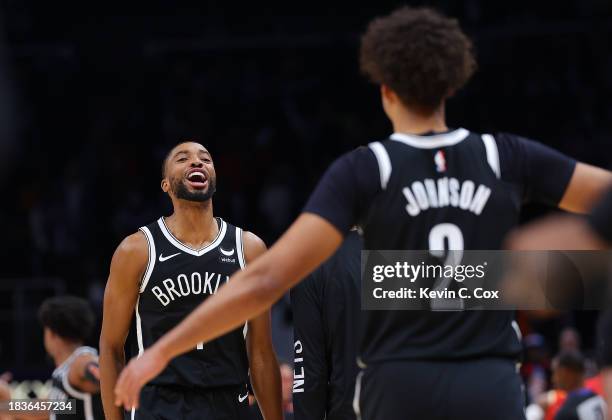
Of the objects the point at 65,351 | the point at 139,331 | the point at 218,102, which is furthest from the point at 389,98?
the point at 218,102

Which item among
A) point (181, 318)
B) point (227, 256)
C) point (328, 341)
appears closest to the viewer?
point (328, 341)

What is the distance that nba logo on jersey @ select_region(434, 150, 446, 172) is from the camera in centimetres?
328

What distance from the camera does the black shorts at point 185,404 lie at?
5391mm

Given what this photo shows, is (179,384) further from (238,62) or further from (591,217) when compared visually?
(238,62)

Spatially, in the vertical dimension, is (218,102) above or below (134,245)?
above

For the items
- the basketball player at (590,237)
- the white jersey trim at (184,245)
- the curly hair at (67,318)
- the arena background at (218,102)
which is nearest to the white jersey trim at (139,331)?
the white jersey trim at (184,245)

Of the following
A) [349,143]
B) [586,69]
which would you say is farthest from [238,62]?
[586,69]

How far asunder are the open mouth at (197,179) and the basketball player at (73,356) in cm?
165

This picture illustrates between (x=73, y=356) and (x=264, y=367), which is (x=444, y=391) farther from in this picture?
(x=73, y=356)

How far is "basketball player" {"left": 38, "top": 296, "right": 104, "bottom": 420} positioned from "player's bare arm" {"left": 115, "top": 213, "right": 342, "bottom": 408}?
12.3 ft

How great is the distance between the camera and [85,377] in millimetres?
6828

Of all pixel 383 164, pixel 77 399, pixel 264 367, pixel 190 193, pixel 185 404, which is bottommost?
pixel 77 399

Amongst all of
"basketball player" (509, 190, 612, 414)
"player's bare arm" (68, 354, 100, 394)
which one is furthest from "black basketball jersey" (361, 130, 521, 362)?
"player's bare arm" (68, 354, 100, 394)

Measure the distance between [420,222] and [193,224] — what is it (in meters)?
2.85
